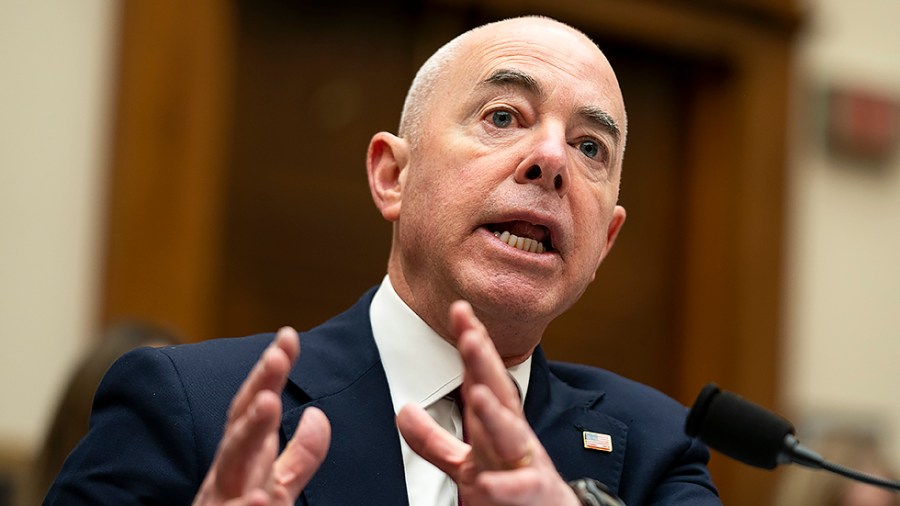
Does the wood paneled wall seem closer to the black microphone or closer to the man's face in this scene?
the man's face

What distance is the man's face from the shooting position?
7.63ft

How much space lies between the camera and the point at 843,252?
6652mm

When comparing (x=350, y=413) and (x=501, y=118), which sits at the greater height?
(x=501, y=118)

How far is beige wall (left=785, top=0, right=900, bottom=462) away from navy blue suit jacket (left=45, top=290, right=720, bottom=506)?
13.2 ft

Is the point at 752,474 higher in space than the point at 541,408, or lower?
lower

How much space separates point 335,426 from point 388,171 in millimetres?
585

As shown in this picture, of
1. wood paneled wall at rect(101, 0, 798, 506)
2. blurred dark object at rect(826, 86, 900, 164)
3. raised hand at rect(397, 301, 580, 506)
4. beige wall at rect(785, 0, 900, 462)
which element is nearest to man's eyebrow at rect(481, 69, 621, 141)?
raised hand at rect(397, 301, 580, 506)

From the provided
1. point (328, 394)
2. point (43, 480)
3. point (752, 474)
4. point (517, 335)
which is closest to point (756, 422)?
point (517, 335)

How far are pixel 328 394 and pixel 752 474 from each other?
4312mm

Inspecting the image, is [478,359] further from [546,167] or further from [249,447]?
[546,167]

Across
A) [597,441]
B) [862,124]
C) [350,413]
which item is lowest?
[862,124]

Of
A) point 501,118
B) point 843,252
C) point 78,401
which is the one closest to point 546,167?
point 501,118

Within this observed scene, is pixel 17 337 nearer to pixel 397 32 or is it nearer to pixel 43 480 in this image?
pixel 43 480

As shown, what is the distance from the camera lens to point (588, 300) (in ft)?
20.2
